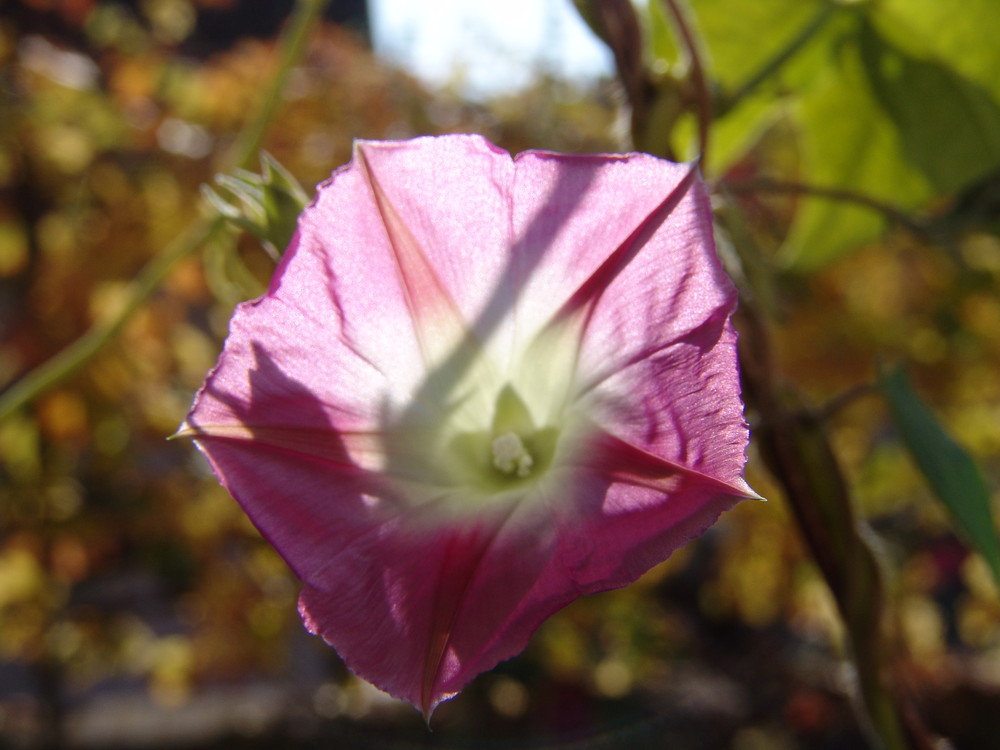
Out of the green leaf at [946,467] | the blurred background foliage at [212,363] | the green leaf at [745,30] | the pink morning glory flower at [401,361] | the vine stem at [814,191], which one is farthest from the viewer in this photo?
the blurred background foliage at [212,363]

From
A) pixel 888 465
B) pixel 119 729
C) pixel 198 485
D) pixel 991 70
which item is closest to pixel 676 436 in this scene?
pixel 991 70

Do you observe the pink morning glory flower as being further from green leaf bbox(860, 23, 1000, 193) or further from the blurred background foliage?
the blurred background foliage

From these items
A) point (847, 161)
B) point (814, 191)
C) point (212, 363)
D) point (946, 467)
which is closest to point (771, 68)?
point (814, 191)

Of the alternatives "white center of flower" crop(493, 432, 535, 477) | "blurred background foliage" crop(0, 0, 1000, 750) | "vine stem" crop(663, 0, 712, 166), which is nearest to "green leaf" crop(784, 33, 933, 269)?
"vine stem" crop(663, 0, 712, 166)

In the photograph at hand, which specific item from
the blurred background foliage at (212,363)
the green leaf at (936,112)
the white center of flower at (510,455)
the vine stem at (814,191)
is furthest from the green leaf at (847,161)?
the blurred background foliage at (212,363)

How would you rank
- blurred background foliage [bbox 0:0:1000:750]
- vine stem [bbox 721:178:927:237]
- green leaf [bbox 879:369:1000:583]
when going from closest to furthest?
green leaf [bbox 879:369:1000:583] → vine stem [bbox 721:178:927:237] → blurred background foliage [bbox 0:0:1000:750]

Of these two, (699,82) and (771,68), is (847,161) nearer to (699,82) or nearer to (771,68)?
(771,68)

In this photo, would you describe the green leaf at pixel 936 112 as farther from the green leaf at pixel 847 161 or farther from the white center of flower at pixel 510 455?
the white center of flower at pixel 510 455

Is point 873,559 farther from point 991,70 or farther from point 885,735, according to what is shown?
point 991,70
